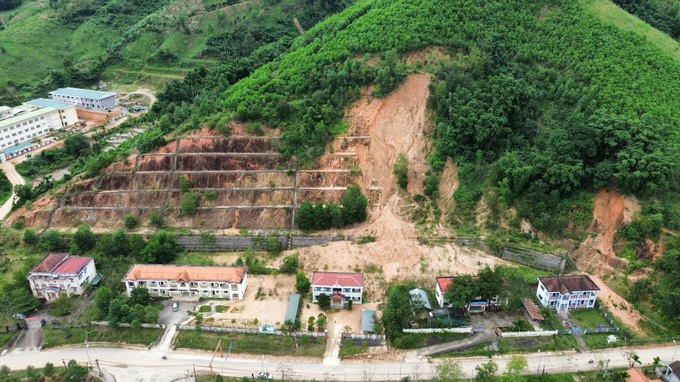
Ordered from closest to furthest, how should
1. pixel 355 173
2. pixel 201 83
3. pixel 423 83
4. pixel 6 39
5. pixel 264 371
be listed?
1. pixel 264 371
2. pixel 355 173
3. pixel 423 83
4. pixel 201 83
5. pixel 6 39

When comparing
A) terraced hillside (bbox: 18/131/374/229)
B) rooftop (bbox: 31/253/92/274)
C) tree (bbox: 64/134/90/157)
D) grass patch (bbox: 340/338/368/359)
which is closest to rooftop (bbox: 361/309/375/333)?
grass patch (bbox: 340/338/368/359)

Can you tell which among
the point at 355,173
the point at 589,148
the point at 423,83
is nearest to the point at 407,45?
the point at 423,83

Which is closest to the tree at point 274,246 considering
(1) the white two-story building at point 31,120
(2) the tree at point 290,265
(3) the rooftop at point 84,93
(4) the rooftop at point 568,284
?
(2) the tree at point 290,265

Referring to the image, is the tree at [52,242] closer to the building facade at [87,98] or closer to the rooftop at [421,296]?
the rooftop at [421,296]

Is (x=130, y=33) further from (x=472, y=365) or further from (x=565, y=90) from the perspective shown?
(x=472, y=365)

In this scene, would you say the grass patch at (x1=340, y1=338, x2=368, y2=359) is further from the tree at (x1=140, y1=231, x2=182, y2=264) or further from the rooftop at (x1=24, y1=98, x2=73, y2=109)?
the rooftop at (x1=24, y1=98, x2=73, y2=109)

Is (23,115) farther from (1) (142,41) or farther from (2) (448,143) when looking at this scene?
(2) (448,143)
